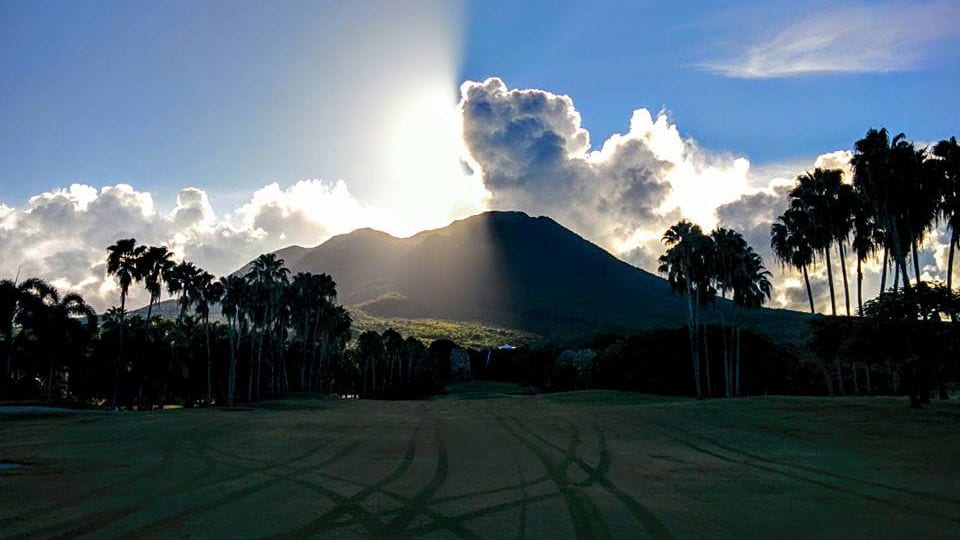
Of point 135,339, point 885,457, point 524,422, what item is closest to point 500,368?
point 135,339

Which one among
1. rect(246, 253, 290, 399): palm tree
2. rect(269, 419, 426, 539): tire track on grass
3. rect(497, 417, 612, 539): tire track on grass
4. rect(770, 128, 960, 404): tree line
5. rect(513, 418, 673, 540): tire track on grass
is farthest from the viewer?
rect(246, 253, 290, 399): palm tree

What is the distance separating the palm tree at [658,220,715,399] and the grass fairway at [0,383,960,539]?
29077 mm

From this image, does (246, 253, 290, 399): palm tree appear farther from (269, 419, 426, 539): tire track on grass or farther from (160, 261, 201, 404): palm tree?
(269, 419, 426, 539): tire track on grass

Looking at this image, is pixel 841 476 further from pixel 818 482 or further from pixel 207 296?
pixel 207 296

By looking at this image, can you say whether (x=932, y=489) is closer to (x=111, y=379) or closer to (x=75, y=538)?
(x=75, y=538)

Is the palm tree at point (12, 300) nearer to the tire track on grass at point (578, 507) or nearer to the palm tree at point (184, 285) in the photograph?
the palm tree at point (184, 285)

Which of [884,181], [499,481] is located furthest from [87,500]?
[884,181]

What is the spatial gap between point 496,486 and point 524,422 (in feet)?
59.7

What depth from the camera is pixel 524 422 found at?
30.3m

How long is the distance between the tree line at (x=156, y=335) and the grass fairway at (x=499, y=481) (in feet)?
115

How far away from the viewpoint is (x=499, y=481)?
13062 mm

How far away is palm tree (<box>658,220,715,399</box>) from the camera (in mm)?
54500

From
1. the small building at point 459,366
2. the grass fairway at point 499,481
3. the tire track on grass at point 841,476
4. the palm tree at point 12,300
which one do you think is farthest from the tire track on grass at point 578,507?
the small building at point 459,366

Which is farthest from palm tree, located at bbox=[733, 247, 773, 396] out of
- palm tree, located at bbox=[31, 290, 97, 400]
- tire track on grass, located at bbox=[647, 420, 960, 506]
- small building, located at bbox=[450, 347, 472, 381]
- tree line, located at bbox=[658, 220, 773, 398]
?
small building, located at bbox=[450, 347, 472, 381]
